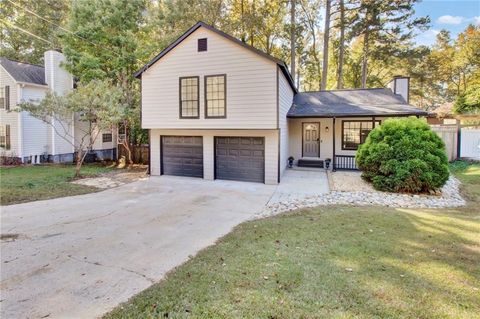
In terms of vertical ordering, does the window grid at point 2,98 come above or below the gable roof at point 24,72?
below

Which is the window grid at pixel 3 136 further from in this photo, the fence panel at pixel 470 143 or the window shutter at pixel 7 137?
the fence panel at pixel 470 143

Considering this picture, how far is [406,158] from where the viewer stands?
30.0 feet

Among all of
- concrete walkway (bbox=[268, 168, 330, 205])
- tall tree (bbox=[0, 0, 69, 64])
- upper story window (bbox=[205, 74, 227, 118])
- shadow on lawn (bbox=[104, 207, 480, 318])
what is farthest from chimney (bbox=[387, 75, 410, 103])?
tall tree (bbox=[0, 0, 69, 64])

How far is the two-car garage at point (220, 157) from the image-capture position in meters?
11.5

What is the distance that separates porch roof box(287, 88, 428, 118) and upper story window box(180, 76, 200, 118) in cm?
453

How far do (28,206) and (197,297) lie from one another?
704cm

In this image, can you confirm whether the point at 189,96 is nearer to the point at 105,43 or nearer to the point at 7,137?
the point at 105,43

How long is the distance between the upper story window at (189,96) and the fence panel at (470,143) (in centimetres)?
1348

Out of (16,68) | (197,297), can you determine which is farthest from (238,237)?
(16,68)

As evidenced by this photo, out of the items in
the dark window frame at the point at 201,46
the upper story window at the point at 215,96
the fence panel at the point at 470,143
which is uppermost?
the dark window frame at the point at 201,46

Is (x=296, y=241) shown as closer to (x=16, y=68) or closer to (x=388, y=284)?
(x=388, y=284)

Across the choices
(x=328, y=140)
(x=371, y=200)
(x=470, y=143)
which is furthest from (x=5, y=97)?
(x=470, y=143)

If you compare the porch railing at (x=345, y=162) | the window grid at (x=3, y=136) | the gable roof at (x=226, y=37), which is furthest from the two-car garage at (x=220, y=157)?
the window grid at (x=3, y=136)

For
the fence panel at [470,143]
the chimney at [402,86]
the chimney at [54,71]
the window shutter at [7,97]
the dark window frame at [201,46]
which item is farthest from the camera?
the chimney at [54,71]
